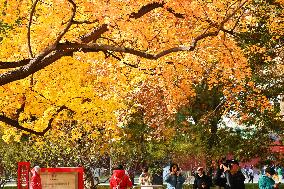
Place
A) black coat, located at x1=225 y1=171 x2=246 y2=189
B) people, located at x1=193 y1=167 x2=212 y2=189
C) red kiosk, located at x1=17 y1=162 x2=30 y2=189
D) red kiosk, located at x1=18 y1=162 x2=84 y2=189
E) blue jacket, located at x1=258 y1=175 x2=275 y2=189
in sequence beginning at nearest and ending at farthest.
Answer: red kiosk, located at x1=18 y1=162 x2=84 y2=189 → black coat, located at x1=225 y1=171 x2=246 y2=189 → blue jacket, located at x1=258 y1=175 x2=275 y2=189 → red kiosk, located at x1=17 y1=162 x2=30 y2=189 → people, located at x1=193 y1=167 x2=212 y2=189

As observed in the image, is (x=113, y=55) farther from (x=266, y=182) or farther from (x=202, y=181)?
(x=266, y=182)

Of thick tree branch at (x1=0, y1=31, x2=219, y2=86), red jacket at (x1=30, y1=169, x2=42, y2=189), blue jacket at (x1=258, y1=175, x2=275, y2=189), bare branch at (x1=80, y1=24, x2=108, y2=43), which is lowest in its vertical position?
blue jacket at (x1=258, y1=175, x2=275, y2=189)

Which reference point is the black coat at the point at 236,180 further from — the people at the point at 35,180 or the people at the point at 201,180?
the people at the point at 35,180

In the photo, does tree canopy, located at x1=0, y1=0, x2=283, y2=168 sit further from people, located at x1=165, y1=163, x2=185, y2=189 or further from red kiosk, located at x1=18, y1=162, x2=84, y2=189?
A: people, located at x1=165, y1=163, x2=185, y2=189

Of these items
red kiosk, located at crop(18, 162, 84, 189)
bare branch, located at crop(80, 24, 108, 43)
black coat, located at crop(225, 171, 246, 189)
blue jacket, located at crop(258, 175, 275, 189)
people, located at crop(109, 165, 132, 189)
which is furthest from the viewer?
people, located at crop(109, 165, 132, 189)

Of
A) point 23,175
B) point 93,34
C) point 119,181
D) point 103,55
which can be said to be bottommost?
point 119,181

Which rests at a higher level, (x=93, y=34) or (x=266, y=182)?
(x=93, y=34)

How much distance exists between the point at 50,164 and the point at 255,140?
14.7m

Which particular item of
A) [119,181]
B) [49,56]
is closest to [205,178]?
[119,181]

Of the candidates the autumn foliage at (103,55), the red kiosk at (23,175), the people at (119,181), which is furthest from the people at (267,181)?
the red kiosk at (23,175)

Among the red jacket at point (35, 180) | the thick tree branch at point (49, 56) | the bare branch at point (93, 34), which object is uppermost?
the bare branch at point (93, 34)

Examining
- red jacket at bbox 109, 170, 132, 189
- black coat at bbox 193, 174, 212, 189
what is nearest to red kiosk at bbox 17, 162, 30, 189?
red jacket at bbox 109, 170, 132, 189

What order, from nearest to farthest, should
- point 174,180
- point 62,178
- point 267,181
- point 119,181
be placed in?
point 62,178, point 267,181, point 119,181, point 174,180

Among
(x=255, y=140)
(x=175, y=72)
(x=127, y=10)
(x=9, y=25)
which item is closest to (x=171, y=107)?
(x=255, y=140)
